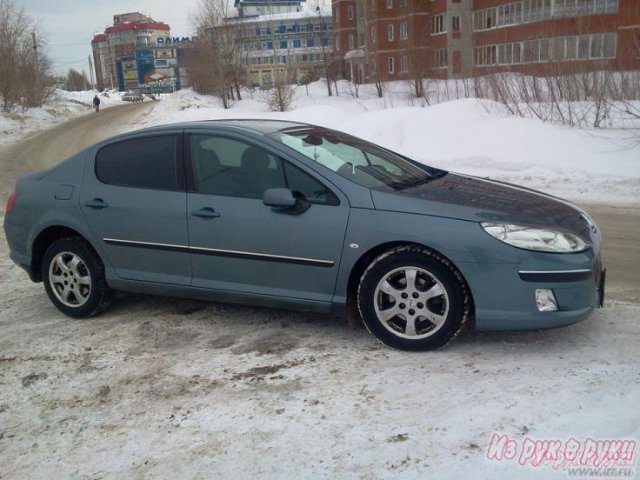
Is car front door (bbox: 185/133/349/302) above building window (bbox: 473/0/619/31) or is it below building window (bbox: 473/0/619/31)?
below

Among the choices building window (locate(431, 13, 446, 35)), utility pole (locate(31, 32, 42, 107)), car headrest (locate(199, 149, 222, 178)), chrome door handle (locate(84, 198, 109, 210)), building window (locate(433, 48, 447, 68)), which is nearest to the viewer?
car headrest (locate(199, 149, 222, 178))

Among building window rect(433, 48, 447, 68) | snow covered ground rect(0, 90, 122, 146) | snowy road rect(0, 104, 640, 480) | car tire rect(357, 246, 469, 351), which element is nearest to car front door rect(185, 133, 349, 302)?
car tire rect(357, 246, 469, 351)

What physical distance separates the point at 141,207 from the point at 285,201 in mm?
1231

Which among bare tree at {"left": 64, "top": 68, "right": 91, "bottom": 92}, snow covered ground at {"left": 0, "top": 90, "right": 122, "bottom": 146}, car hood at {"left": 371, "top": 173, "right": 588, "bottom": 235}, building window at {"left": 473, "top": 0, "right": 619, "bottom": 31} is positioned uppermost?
bare tree at {"left": 64, "top": 68, "right": 91, "bottom": 92}

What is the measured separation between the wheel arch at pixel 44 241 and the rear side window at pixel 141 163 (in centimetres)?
51

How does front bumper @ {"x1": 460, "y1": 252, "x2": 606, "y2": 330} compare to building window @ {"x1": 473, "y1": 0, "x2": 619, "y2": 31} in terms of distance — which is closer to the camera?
front bumper @ {"x1": 460, "y1": 252, "x2": 606, "y2": 330}

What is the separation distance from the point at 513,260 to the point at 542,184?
22.1ft

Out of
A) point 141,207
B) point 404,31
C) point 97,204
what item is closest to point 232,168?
point 141,207

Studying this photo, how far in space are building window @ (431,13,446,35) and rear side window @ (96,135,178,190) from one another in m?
46.7

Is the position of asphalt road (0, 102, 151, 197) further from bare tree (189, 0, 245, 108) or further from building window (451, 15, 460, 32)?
building window (451, 15, 460, 32)

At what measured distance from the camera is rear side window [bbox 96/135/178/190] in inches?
183

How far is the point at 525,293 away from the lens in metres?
3.66

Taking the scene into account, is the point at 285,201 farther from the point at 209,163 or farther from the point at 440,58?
the point at 440,58

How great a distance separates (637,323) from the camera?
4.20 m
